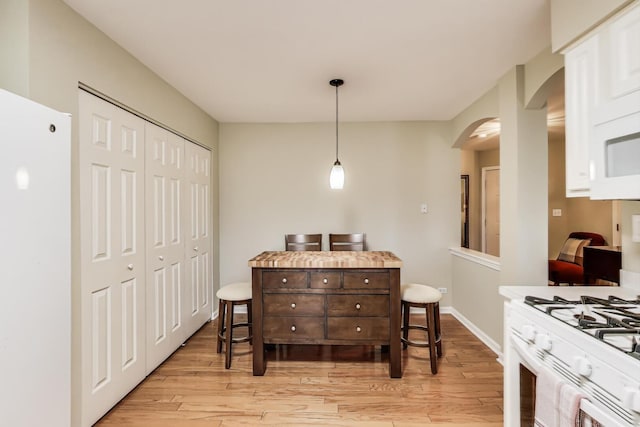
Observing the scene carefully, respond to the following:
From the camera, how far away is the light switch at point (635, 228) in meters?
1.78

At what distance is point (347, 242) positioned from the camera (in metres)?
3.93

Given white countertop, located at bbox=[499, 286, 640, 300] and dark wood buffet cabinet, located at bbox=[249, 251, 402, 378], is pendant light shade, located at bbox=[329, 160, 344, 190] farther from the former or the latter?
white countertop, located at bbox=[499, 286, 640, 300]

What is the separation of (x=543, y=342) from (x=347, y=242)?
106 inches

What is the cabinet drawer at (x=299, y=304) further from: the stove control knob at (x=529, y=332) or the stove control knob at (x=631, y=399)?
the stove control knob at (x=631, y=399)

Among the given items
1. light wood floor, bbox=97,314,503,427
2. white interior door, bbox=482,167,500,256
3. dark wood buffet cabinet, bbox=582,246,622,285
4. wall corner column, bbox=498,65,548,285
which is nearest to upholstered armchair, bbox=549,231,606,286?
white interior door, bbox=482,167,500,256

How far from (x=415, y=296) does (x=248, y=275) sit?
2288 millimetres

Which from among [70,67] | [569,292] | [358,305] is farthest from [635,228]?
→ [70,67]

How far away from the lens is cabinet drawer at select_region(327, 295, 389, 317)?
8.52ft

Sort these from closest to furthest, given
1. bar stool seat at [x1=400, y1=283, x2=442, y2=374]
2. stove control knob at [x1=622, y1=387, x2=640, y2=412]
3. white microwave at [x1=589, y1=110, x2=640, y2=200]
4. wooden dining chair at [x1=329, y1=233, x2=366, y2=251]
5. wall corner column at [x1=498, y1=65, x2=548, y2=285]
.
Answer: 1. stove control knob at [x1=622, y1=387, x2=640, y2=412]
2. white microwave at [x1=589, y1=110, x2=640, y2=200]
3. wall corner column at [x1=498, y1=65, x2=548, y2=285]
4. bar stool seat at [x1=400, y1=283, x2=442, y2=374]
5. wooden dining chair at [x1=329, y1=233, x2=366, y2=251]

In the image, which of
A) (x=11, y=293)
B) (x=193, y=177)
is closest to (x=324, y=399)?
(x=11, y=293)

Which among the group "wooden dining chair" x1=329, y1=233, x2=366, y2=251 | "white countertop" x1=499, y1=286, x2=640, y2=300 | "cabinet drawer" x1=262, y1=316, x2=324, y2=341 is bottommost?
"cabinet drawer" x1=262, y1=316, x2=324, y2=341

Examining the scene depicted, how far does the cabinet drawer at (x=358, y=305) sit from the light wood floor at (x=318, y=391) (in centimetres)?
50

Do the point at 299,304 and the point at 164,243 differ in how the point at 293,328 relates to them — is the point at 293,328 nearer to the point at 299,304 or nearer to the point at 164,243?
the point at 299,304

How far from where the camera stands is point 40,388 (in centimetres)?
128
